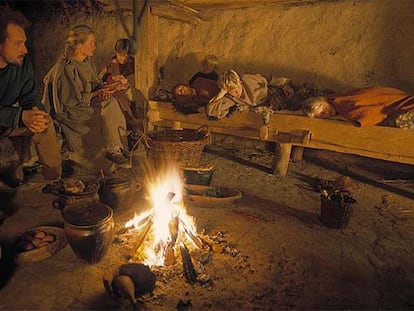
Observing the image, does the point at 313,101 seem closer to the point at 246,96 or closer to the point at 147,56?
the point at 246,96

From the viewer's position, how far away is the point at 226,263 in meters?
2.62

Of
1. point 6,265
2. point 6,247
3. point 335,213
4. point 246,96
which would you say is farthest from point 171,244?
point 246,96

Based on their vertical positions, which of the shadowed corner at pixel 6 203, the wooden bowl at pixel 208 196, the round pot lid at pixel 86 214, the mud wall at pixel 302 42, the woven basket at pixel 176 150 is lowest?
the shadowed corner at pixel 6 203

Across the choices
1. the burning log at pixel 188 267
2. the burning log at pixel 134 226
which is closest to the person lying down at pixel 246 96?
the burning log at pixel 134 226

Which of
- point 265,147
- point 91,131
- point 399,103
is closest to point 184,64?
point 265,147

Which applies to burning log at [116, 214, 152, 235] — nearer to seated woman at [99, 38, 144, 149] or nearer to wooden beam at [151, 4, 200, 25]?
seated woman at [99, 38, 144, 149]

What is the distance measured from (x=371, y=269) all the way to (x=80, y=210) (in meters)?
2.46

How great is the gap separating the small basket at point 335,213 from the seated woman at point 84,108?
2.88m

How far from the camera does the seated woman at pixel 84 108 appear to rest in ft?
13.9

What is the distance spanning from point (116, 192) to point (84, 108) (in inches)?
65.0

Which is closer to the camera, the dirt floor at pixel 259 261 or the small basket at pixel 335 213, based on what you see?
the dirt floor at pixel 259 261

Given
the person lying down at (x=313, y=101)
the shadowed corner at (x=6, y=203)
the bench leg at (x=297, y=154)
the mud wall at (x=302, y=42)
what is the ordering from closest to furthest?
1. the shadowed corner at (x=6, y=203)
2. the person lying down at (x=313, y=101)
3. the mud wall at (x=302, y=42)
4. the bench leg at (x=297, y=154)

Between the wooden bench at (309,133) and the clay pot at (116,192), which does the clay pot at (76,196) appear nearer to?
the clay pot at (116,192)

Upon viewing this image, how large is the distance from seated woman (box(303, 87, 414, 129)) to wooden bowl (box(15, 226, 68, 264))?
134 inches
